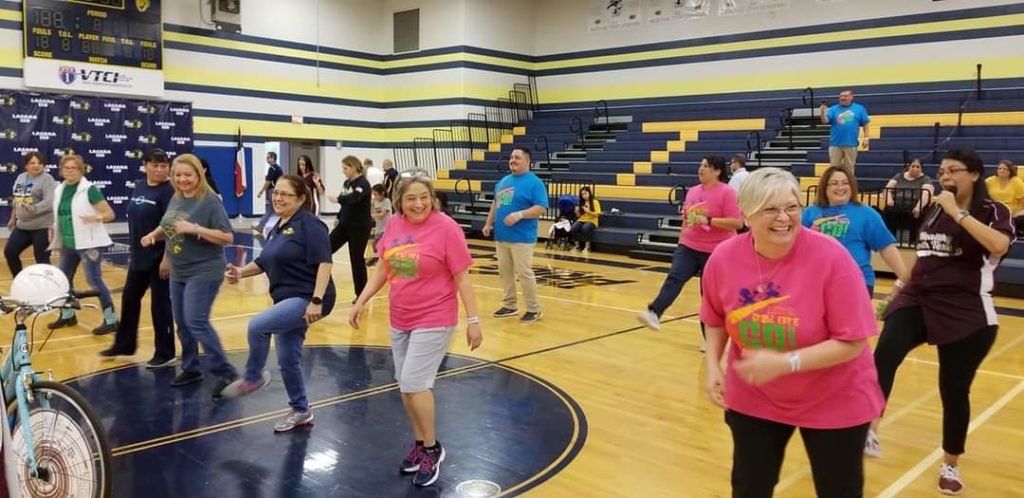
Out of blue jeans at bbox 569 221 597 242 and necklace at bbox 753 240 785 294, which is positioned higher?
necklace at bbox 753 240 785 294

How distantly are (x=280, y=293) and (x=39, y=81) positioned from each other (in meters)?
→ 14.6

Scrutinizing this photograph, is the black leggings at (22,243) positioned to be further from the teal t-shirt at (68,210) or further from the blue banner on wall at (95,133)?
the blue banner on wall at (95,133)

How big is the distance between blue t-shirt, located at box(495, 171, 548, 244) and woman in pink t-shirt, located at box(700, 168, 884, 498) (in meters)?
5.30

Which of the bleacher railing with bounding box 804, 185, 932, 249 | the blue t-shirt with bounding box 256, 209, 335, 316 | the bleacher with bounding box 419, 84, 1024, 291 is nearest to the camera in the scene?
the blue t-shirt with bounding box 256, 209, 335, 316

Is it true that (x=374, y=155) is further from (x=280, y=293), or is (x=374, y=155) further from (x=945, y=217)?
(x=945, y=217)

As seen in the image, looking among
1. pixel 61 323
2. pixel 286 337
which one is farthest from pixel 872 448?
pixel 61 323

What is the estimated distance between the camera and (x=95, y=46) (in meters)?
16.5

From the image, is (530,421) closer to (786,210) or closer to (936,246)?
(936,246)

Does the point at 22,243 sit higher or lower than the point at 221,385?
higher

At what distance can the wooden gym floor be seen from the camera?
3.89m

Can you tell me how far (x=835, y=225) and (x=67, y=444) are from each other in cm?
372

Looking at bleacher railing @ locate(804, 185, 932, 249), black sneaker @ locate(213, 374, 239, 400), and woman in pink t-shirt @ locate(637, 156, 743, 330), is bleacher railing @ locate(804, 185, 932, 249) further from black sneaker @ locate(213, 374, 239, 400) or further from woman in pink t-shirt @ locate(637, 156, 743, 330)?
black sneaker @ locate(213, 374, 239, 400)

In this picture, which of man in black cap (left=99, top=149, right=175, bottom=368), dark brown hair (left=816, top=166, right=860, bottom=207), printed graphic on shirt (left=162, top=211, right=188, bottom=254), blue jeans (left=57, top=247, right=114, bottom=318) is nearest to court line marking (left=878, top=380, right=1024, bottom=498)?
dark brown hair (left=816, top=166, right=860, bottom=207)

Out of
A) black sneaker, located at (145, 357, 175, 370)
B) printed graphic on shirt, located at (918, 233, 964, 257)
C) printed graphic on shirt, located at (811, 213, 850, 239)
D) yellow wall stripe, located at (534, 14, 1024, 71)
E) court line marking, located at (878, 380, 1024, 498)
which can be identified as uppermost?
yellow wall stripe, located at (534, 14, 1024, 71)
